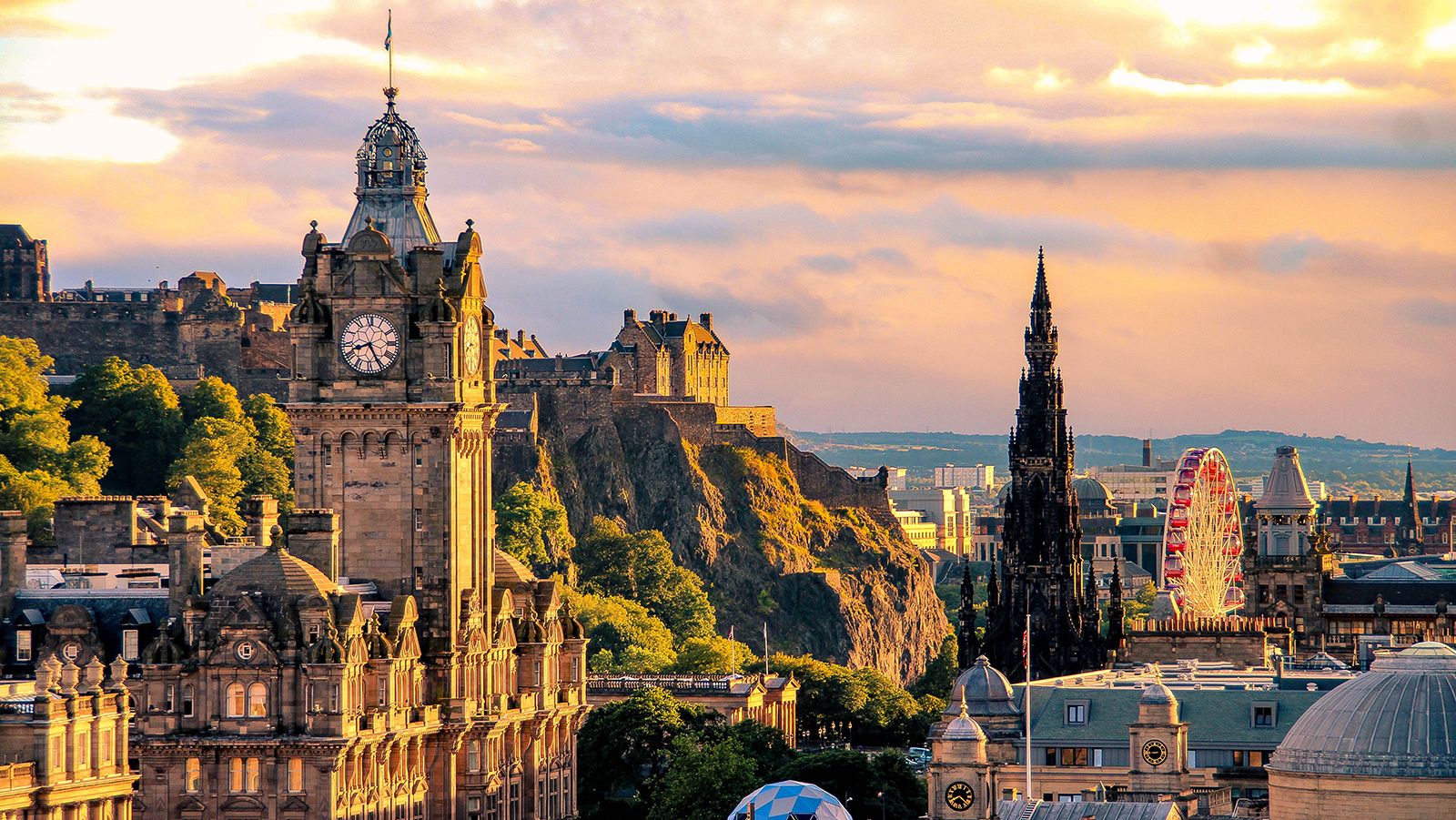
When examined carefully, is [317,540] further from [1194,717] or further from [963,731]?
[1194,717]

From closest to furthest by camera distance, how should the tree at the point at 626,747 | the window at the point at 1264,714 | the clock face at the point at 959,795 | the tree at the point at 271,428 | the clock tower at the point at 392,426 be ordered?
the clock face at the point at 959,795, the clock tower at the point at 392,426, the window at the point at 1264,714, the tree at the point at 626,747, the tree at the point at 271,428

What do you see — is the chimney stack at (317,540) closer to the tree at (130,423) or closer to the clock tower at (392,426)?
the clock tower at (392,426)

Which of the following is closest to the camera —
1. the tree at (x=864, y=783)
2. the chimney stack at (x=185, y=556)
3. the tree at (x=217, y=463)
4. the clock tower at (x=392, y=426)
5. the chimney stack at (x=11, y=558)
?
the clock tower at (x=392, y=426)

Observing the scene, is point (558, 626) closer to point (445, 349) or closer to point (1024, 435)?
point (445, 349)

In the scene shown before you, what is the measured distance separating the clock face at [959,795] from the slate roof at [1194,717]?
22.0 m

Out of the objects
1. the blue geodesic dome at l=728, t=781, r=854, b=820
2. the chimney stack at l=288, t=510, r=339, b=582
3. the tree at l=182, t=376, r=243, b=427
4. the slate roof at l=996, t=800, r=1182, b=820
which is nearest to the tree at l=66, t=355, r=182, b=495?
the tree at l=182, t=376, r=243, b=427

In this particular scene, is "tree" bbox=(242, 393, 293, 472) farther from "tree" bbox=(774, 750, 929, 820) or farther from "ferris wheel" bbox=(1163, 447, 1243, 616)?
"ferris wheel" bbox=(1163, 447, 1243, 616)

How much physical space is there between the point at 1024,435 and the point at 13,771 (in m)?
90.5

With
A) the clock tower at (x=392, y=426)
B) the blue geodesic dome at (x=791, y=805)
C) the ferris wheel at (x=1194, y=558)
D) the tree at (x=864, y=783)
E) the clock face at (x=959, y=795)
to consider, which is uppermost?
the clock tower at (x=392, y=426)

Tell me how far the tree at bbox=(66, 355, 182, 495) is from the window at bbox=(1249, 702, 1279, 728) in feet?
268

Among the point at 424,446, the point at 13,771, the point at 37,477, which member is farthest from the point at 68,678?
the point at 37,477

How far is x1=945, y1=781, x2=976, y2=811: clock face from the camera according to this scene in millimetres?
98688

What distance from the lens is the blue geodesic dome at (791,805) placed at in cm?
10069

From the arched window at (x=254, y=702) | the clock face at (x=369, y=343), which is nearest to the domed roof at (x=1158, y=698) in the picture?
the clock face at (x=369, y=343)
